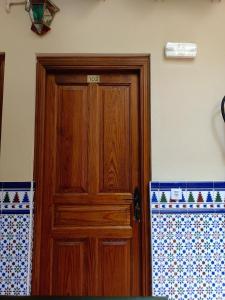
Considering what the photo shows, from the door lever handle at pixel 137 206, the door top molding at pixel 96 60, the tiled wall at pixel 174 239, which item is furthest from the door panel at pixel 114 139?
the tiled wall at pixel 174 239

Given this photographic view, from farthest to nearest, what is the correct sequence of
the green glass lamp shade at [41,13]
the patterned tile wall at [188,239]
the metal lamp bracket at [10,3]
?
the metal lamp bracket at [10,3]
the green glass lamp shade at [41,13]
the patterned tile wall at [188,239]

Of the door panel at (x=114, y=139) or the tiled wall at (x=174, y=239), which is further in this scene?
the door panel at (x=114, y=139)

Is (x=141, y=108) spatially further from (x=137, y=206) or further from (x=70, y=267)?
(x=70, y=267)

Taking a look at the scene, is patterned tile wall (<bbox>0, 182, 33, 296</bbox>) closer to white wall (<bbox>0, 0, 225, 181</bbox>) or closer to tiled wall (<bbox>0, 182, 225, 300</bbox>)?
tiled wall (<bbox>0, 182, 225, 300</bbox>)

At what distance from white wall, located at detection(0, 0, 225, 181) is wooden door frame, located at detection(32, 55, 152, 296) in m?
0.05

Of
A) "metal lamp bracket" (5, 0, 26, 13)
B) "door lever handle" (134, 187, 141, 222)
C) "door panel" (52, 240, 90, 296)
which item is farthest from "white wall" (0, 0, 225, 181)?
"door panel" (52, 240, 90, 296)

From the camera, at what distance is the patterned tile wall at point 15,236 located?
83.2 inches

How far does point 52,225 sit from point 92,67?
121 centimetres

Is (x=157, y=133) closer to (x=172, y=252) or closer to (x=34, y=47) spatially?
(x=172, y=252)

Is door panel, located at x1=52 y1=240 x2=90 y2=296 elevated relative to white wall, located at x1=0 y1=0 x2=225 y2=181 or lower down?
lower down

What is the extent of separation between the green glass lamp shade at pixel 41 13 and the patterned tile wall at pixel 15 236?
3.76 feet

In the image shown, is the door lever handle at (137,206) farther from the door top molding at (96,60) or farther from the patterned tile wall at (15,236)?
the door top molding at (96,60)

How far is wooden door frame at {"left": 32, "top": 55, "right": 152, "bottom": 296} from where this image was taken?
2191mm

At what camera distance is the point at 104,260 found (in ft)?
7.29
